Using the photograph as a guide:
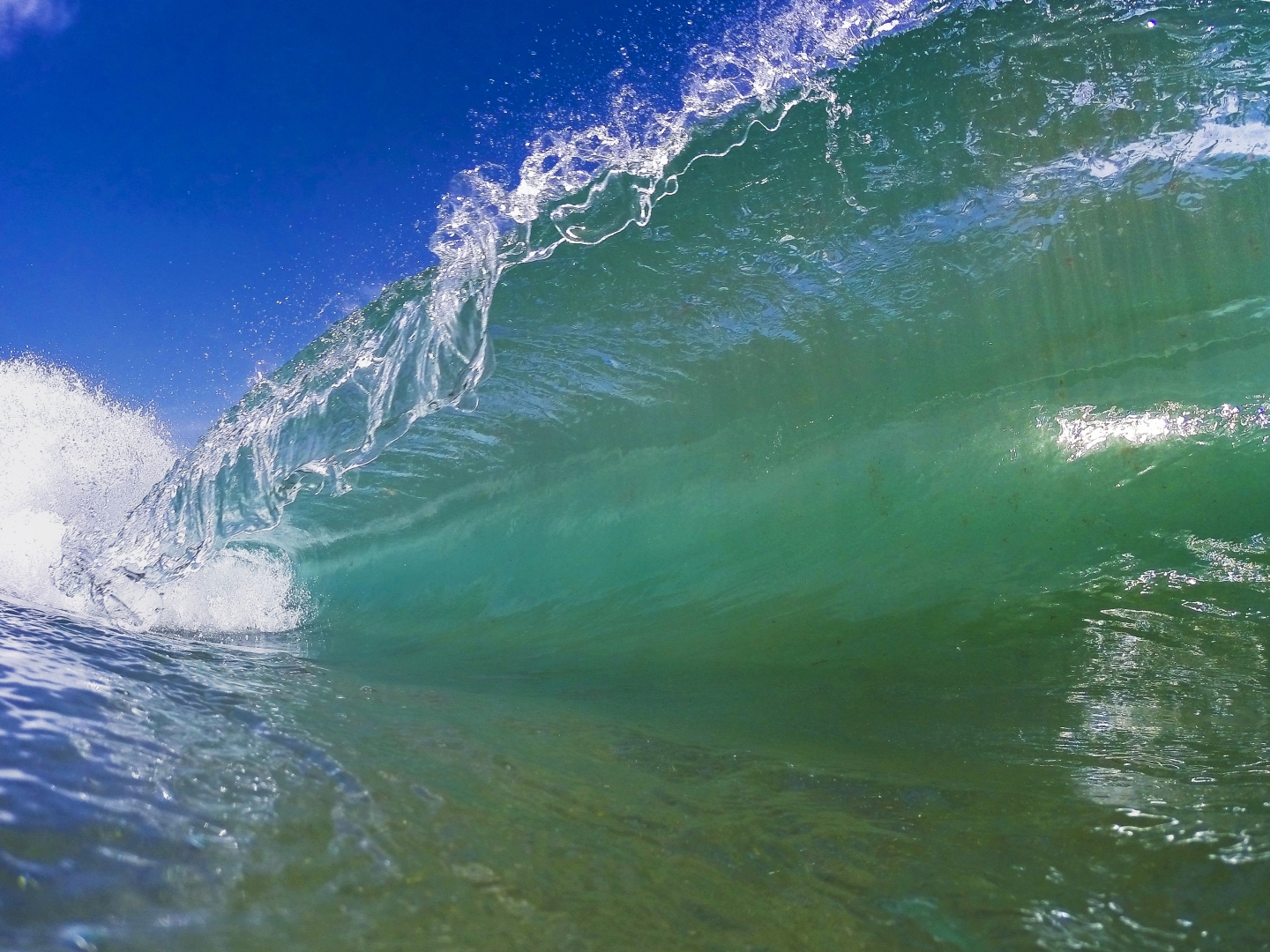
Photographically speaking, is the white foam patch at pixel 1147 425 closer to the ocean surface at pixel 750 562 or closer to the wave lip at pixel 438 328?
the ocean surface at pixel 750 562

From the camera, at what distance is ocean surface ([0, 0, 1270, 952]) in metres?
1.14

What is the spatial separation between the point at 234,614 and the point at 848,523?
129 inches

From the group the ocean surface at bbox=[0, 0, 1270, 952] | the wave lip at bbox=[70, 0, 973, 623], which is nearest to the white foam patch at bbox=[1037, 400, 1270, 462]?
the ocean surface at bbox=[0, 0, 1270, 952]

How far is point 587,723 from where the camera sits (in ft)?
7.09

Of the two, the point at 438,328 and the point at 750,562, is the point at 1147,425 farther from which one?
the point at 438,328

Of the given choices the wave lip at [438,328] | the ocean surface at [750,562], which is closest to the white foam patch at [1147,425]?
the ocean surface at [750,562]

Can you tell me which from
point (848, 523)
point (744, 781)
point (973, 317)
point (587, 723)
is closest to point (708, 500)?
point (848, 523)

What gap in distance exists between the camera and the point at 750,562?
3.38 metres

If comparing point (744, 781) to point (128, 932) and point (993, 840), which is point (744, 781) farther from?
point (128, 932)

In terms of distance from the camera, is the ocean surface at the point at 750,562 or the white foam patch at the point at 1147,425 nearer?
the ocean surface at the point at 750,562

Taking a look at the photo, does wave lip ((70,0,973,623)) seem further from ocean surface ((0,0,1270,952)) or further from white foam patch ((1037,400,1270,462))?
white foam patch ((1037,400,1270,462))

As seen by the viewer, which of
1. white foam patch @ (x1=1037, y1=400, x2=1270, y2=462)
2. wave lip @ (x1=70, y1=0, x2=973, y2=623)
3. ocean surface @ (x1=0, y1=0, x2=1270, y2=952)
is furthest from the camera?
wave lip @ (x1=70, y1=0, x2=973, y2=623)

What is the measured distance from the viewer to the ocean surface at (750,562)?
1137 mm

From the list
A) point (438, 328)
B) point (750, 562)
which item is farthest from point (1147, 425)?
point (438, 328)
